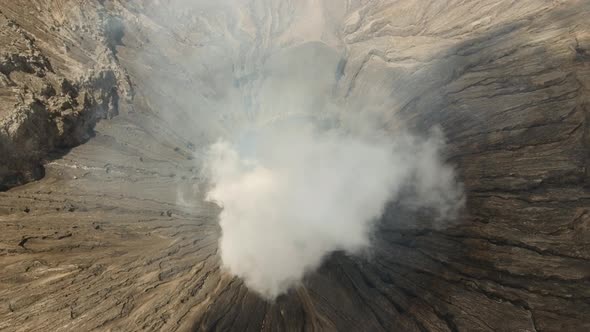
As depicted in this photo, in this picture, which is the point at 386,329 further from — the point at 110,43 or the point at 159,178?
the point at 110,43

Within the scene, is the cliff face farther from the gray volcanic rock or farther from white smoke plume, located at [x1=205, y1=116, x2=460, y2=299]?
white smoke plume, located at [x1=205, y1=116, x2=460, y2=299]

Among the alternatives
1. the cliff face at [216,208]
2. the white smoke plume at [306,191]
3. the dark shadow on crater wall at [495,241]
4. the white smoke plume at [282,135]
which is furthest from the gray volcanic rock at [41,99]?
the dark shadow on crater wall at [495,241]

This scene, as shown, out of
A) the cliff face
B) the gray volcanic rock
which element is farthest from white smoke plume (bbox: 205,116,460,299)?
the gray volcanic rock

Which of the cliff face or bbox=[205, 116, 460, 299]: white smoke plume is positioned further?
bbox=[205, 116, 460, 299]: white smoke plume

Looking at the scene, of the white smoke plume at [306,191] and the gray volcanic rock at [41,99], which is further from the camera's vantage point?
the white smoke plume at [306,191]

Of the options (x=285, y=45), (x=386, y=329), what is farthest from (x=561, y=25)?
(x=285, y=45)

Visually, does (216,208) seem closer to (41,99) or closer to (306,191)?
(306,191)

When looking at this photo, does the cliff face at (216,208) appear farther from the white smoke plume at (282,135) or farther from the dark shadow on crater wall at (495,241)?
the white smoke plume at (282,135)

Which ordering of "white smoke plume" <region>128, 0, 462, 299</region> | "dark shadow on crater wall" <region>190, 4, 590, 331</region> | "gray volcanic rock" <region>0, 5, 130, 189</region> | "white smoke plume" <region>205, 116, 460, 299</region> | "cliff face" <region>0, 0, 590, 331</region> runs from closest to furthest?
"cliff face" <region>0, 0, 590, 331</region> < "dark shadow on crater wall" <region>190, 4, 590, 331</region> < "gray volcanic rock" <region>0, 5, 130, 189</region> < "white smoke plume" <region>205, 116, 460, 299</region> < "white smoke plume" <region>128, 0, 462, 299</region>

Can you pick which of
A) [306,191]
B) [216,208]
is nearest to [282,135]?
[306,191]
